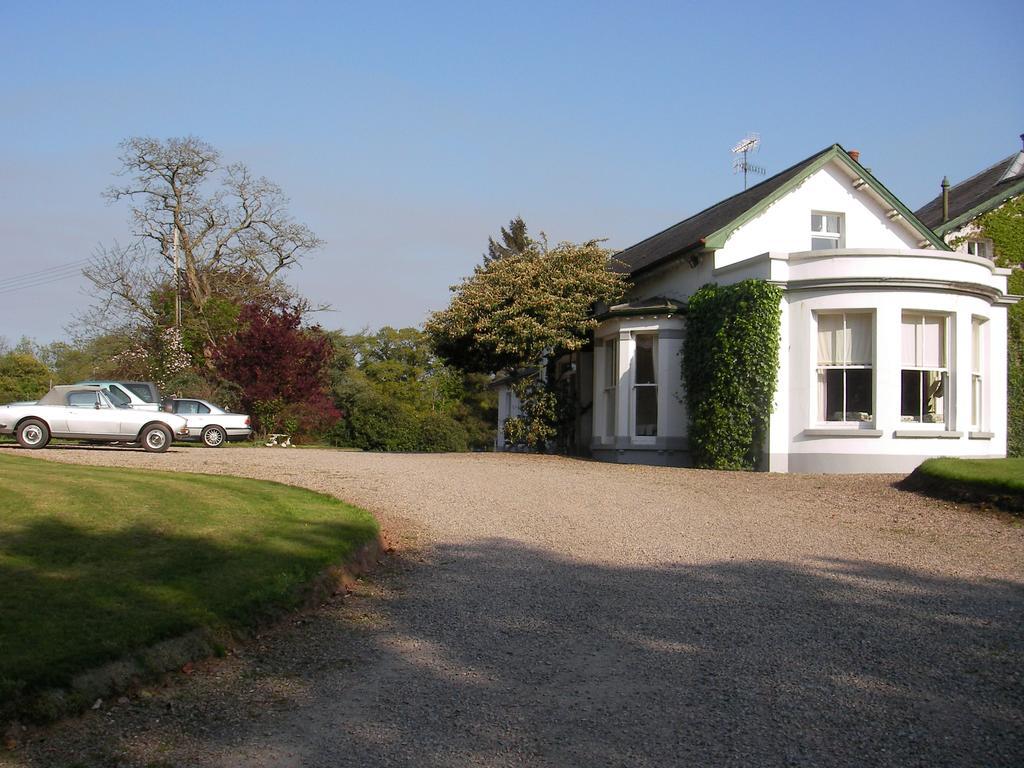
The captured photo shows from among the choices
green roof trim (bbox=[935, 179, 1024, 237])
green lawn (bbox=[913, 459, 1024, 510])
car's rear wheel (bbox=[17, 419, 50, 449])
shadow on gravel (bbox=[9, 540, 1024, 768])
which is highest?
green roof trim (bbox=[935, 179, 1024, 237])

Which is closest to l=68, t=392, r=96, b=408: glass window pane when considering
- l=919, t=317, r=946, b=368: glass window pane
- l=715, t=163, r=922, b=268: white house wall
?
l=715, t=163, r=922, b=268: white house wall

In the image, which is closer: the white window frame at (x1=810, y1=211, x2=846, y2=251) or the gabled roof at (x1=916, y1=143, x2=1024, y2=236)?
the white window frame at (x1=810, y1=211, x2=846, y2=251)

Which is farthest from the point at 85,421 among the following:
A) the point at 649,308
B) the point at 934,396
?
the point at 934,396

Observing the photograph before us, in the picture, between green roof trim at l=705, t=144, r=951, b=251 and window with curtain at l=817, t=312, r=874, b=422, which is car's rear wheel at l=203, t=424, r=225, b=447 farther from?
window with curtain at l=817, t=312, r=874, b=422

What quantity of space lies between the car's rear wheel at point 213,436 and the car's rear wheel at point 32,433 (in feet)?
17.9

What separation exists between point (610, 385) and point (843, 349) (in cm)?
575

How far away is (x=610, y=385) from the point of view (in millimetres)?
22234

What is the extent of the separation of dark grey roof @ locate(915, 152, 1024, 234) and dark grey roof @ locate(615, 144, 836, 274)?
5.09 metres

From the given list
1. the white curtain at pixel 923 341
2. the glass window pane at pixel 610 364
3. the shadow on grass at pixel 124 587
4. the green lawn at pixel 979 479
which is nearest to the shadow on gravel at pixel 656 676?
the shadow on grass at pixel 124 587

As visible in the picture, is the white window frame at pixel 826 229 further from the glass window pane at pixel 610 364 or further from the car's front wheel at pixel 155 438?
the car's front wheel at pixel 155 438

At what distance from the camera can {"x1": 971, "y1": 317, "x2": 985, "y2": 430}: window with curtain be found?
1938 centimetres

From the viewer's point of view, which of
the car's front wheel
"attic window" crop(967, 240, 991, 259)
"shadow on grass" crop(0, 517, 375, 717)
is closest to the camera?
"shadow on grass" crop(0, 517, 375, 717)

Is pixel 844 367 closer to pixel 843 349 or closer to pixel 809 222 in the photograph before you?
pixel 843 349

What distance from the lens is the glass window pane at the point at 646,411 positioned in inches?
836
